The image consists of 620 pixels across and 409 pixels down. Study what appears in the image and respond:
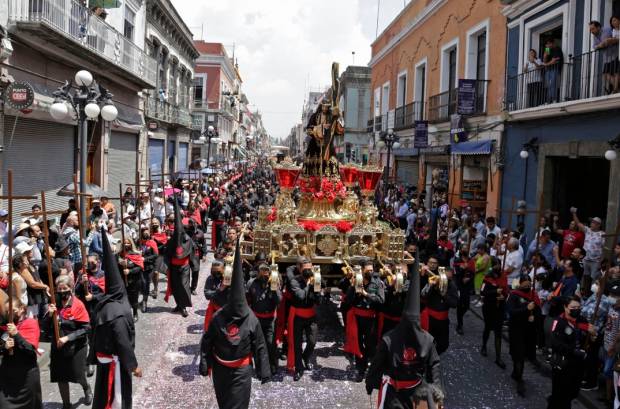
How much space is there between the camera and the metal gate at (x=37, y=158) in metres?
12.9

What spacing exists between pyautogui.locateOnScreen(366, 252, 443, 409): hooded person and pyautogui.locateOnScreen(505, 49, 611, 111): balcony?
851cm

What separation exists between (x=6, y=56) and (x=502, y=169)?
1317 centimetres

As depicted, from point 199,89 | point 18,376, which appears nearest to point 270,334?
point 18,376

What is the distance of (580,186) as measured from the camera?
1470 cm

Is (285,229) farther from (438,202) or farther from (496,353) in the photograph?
(438,202)

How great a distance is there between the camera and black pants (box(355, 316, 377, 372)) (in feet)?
24.8

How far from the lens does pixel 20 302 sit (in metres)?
5.60

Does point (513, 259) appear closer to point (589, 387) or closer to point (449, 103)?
point (589, 387)

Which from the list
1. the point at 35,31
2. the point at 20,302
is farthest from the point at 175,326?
the point at 35,31

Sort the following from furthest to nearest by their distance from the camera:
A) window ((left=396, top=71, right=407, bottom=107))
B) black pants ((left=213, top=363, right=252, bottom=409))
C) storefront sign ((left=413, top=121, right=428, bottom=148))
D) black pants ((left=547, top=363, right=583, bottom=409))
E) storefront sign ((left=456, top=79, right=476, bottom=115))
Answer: window ((left=396, top=71, right=407, bottom=107))
storefront sign ((left=413, top=121, right=428, bottom=148))
storefront sign ((left=456, top=79, right=476, bottom=115))
black pants ((left=547, top=363, right=583, bottom=409))
black pants ((left=213, top=363, right=252, bottom=409))

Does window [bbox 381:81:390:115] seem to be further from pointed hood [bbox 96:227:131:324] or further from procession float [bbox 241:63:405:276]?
pointed hood [bbox 96:227:131:324]

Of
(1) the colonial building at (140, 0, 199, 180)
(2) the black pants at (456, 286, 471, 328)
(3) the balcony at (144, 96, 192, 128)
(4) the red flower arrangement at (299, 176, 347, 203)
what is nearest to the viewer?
(2) the black pants at (456, 286, 471, 328)

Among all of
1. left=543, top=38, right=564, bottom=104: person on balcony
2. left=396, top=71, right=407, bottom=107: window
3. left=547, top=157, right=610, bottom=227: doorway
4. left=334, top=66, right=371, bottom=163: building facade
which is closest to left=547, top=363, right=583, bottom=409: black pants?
left=547, top=157, right=610, bottom=227: doorway

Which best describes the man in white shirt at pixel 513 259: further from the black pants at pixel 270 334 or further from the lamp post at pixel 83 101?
the lamp post at pixel 83 101
